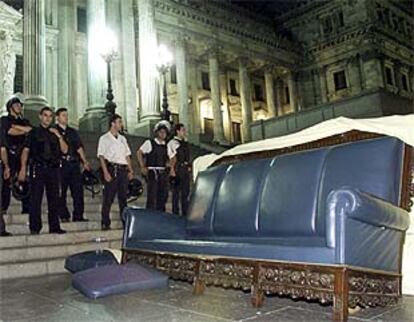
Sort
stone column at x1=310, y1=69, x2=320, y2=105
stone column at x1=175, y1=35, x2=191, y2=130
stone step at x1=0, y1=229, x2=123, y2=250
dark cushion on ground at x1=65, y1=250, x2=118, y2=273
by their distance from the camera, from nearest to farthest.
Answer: dark cushion on ground at x1=65, y1=250, x2=118, y2=273
stone step at x1=0, y1=229, x2=123, y2=250
stone column at x1=175, y1=35, x2=191, y2=130
stone column at x1=310, y1=69, x2=320, y2=105

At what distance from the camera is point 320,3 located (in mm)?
38094

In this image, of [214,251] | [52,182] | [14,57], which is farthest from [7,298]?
[14,57]

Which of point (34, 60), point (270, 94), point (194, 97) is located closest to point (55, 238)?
point (34, 60)

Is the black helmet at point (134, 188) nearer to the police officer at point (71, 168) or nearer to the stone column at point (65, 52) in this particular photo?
the police officer at point (71, 168)

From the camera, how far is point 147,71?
1703 centimetres

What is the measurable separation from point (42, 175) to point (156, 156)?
1.84 meters

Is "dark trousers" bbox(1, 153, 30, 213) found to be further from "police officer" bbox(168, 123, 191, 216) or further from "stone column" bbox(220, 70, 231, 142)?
"stone column" bbox(220, 70, 231, 142)

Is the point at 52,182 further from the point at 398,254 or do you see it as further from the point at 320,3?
the point at 320,3

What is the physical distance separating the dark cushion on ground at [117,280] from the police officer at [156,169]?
270 cm

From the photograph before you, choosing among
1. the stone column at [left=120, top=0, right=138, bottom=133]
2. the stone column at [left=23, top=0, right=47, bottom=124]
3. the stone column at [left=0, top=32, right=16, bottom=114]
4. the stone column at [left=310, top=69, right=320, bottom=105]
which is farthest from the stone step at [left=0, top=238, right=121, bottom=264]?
the stone column at [left=310, top=69, right=320, bottom=105]

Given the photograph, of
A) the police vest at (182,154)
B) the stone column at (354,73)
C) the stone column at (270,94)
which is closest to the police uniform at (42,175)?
the police vest at (182,154)

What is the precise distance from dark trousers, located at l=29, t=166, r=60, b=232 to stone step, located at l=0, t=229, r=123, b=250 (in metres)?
0.13

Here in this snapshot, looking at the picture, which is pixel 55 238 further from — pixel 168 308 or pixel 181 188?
pixel 168 308

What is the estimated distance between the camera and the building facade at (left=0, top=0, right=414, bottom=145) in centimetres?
A: 1600
